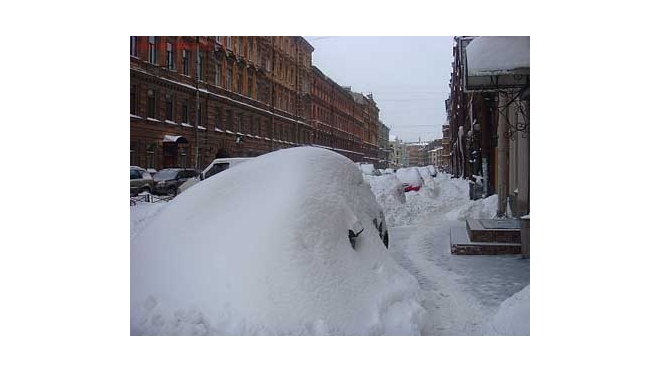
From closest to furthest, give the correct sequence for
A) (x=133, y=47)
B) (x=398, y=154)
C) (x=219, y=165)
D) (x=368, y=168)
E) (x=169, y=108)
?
(x=133, y=47) → (x=219, y=165) → (x=169, y=108) → (x=368, y=168) → (x=398, y=154)

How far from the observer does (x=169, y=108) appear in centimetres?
552

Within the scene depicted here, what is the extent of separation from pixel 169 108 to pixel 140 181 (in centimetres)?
104

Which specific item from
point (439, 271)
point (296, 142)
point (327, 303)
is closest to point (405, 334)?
point (327, 303)

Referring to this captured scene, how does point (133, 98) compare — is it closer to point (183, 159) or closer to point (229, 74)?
point (183, 159)

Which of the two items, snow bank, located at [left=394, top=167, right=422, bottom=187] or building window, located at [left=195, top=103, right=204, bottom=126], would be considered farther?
snow bank, located at [left=394, top=167, right=422, bottom=187]

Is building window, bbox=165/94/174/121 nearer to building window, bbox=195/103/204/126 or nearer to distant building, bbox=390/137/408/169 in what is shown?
building window, bbox=195/103/204/126

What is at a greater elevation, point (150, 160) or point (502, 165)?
point (502, 165)

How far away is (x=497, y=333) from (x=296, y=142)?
3.04 metres

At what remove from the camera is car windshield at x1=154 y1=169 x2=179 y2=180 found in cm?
521

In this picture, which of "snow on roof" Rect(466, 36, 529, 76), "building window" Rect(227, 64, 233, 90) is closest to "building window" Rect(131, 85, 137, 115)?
"building window" Rect(227, 64, 233, 90)

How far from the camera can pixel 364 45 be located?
16.1 ft

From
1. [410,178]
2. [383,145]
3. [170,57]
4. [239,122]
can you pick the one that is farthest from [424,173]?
[170,57]

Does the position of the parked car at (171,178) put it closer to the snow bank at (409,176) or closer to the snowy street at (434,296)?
the snowy street at (434,296)
